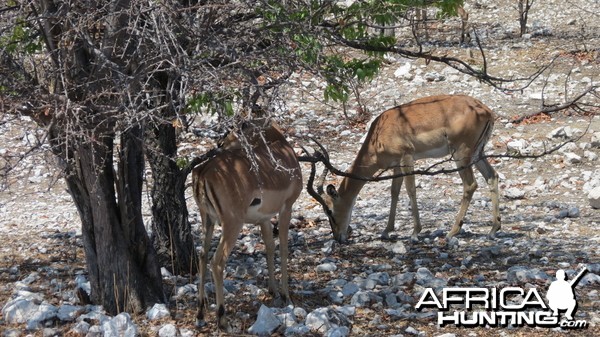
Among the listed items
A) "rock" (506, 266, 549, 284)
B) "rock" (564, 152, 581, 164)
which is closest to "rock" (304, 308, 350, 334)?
"rock" (506, 266, 549, 284)

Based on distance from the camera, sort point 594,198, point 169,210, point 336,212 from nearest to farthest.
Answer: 1. point 169,210
2. point 336,212
3. point 594,198

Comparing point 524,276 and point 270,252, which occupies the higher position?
point 270,252

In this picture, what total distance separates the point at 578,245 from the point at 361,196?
4.13 m

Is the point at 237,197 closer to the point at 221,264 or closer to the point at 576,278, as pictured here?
the point at 221,264

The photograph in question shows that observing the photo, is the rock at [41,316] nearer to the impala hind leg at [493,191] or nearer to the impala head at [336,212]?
the impala head at [336,212]

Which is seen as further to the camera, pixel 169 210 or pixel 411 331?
pixel 169 210

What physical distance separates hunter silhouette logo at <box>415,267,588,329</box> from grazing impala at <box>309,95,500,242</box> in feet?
10.7

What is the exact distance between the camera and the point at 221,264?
21.7ft

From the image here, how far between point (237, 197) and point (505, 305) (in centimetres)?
229

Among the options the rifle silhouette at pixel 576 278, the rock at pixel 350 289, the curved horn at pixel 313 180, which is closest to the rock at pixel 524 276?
the rifle silhouette at pixel 576 278

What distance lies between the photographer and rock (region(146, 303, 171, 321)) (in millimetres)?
6648

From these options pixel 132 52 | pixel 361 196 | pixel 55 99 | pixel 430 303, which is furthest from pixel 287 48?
pixel 361 196

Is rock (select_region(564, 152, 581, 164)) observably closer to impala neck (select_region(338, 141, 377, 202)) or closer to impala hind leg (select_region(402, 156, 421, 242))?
impala hind leg (select_region(402, 156, 421, 242))

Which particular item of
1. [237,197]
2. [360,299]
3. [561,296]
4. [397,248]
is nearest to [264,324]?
[237,197]
